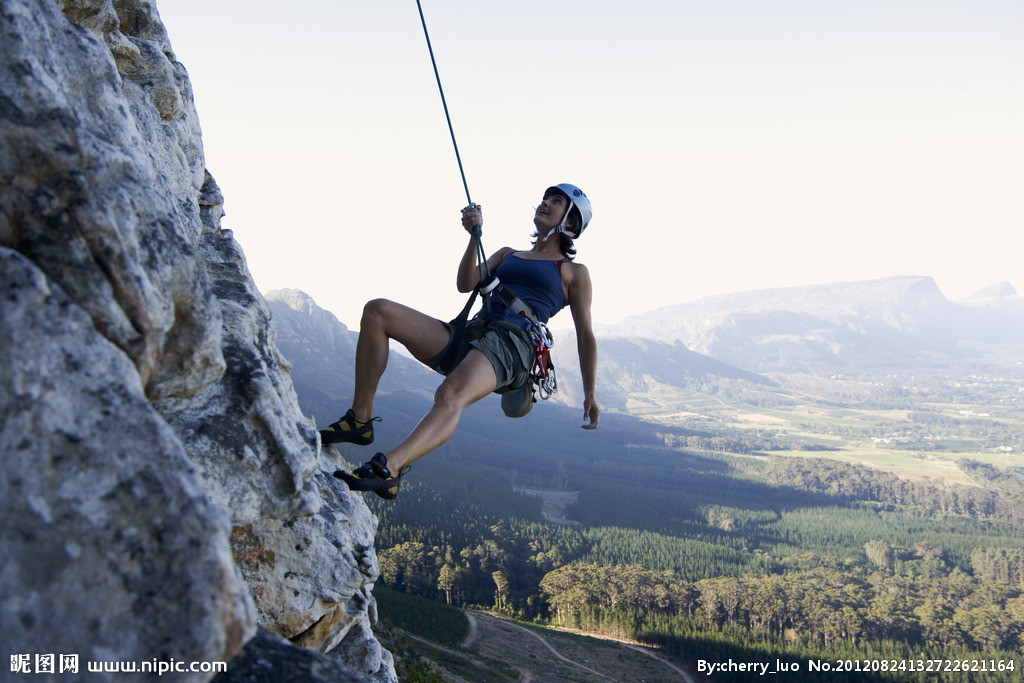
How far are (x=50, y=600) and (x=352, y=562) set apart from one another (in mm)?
3513

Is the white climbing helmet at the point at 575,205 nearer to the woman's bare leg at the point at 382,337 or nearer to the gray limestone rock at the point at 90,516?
the woman's bare leg at the point at 382,337

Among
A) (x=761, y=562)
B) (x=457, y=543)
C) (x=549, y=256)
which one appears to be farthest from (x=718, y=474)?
(x=549, y=256)

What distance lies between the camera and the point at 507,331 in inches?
236

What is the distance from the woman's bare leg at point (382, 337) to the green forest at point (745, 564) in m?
62.8

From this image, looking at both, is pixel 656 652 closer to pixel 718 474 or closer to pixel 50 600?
pixel 50 600

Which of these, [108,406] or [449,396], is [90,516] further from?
[449,396]

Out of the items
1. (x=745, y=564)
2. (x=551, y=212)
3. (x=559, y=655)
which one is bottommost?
(x=559, y=655)

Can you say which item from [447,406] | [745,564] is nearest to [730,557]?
[745,564]

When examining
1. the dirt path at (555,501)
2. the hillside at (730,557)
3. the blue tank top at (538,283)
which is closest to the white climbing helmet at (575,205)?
the blue tank top at (538,283)

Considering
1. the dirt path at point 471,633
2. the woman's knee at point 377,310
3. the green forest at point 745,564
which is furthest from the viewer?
the green forest at point 745,564

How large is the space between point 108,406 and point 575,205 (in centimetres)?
480

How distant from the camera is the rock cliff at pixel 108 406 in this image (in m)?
2.52

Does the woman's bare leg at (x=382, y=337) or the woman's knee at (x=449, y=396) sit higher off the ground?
the woman's bare leg at (x=382, y=337)

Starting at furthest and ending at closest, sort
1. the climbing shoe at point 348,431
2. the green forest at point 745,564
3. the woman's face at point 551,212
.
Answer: the green forest at point 745,564, the woman's face at point 551,212, the climbing shoe at point 348,431
